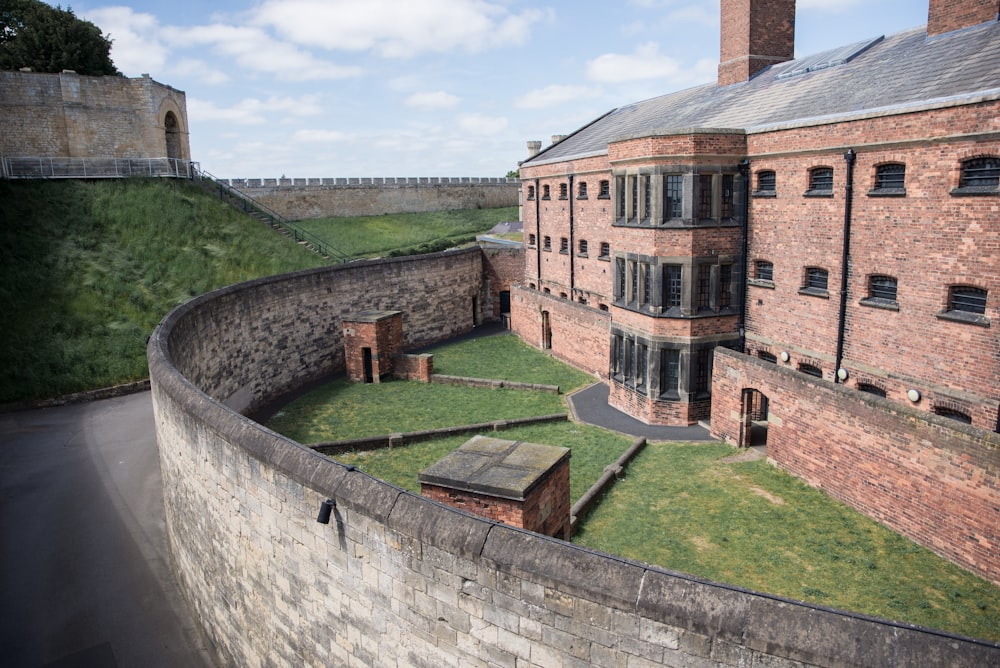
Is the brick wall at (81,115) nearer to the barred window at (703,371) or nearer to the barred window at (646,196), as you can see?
the barred window at (646,196)

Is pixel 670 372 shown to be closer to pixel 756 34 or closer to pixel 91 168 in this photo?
pixel 756 34

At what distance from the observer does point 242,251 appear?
3133 centimetres

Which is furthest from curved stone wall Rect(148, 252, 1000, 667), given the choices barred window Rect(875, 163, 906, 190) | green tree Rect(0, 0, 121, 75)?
green tree Rect(0, 0, 121, 75)

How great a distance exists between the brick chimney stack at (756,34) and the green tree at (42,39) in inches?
1594

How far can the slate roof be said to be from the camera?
13711 millimetres

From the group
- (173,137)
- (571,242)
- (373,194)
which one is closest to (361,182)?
(373,194)

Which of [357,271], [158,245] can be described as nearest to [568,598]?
[357,271]

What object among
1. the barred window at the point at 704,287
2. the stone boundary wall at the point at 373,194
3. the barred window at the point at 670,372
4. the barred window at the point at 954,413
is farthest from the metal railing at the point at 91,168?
the barred window at the point at 954,413

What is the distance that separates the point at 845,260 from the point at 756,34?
35.6 feet

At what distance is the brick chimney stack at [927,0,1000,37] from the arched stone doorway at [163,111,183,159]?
36.4 m

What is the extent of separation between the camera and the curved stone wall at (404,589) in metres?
4.31

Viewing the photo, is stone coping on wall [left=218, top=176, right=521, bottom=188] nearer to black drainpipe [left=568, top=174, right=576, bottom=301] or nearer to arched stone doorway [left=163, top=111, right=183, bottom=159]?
arched stone doorway [left=163, top=111, right=183, bottom=159]

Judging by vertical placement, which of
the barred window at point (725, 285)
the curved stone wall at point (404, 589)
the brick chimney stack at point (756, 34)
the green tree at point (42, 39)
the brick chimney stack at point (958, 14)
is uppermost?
the green tree at point (42, 39)

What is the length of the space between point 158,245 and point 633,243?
21469mm
